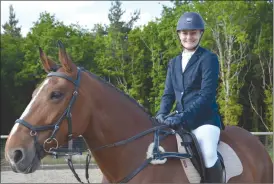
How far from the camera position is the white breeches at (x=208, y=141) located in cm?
342

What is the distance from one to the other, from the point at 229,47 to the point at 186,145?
80.7ft

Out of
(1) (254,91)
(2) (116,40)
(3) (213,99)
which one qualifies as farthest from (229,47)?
(3) (213,99)

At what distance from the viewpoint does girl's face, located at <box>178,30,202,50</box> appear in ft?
12.1

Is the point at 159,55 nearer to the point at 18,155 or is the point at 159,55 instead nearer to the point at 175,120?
the point at 175,120

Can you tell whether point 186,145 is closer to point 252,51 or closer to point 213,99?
point 213,99

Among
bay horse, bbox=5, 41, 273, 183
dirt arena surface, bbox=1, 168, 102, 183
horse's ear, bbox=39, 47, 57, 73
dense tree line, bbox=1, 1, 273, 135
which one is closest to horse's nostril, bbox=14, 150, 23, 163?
bay horse, bbox=5, 41, 273, 183

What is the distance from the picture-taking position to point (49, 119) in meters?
3.00

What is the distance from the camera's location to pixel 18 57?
1276 inches

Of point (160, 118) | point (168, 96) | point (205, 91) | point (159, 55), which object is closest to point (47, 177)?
point (168, 96)

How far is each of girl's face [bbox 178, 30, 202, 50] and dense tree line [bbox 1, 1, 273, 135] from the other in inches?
881

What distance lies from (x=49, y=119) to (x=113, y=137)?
1.83ft

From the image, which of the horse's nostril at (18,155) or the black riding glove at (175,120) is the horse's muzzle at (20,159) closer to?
the horse's nostril at (18,155)

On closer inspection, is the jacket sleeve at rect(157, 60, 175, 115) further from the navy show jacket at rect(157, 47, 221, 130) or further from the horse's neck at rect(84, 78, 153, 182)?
the horse's neck at rect(84, 78, 153, 182)

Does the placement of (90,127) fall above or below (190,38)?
below
